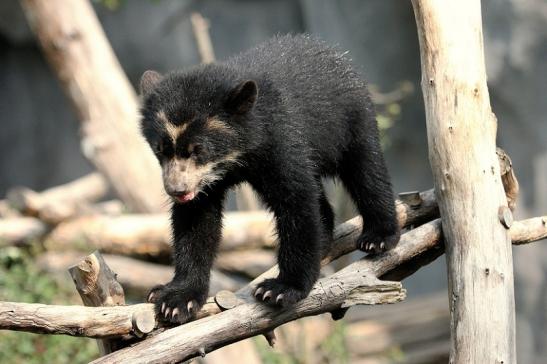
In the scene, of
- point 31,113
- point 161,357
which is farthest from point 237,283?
point 31,113

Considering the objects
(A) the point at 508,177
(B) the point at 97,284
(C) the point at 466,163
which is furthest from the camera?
(A) the point at 508,177

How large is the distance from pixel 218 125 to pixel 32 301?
13.9 feet

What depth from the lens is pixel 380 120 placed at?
852 centimetres

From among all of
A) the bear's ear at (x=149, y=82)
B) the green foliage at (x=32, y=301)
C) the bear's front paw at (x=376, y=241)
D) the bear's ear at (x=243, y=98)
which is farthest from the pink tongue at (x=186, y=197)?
the green foliage at (x=32, y=301)

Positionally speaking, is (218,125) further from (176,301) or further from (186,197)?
(176,301)

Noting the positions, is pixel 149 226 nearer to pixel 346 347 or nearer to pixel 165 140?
pixel 346 347

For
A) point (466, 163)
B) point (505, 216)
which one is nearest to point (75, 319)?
point (466, 163)

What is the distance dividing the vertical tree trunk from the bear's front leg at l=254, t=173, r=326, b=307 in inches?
28.6

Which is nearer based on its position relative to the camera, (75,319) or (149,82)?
(75,319)

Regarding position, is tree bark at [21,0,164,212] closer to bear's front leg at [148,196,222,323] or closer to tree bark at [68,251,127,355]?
bear's front leg at [148,196,222,323]

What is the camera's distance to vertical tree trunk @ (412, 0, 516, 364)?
4.08 meters

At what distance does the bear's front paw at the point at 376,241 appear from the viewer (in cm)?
431

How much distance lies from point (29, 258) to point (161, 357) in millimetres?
4832

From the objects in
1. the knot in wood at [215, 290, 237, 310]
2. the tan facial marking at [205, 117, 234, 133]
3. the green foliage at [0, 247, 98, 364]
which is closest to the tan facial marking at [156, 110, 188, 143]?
the tan facial marking at [205, 117, 234, 133]
